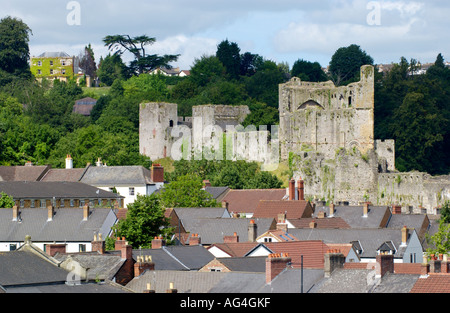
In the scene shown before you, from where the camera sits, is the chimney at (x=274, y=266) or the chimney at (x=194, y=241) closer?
the chimney at (x=274, y=266)

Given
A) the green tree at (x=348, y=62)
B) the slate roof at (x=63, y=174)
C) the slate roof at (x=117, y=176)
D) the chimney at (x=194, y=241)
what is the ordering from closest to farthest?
the chimney at (x=194, y=241) → the slate roof at (x=117, y=176) → the slate roof at (x=63, y=174) → the green tree at (x=348, y=62)

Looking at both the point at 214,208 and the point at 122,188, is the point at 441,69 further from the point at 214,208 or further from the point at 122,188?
the point at 214,208

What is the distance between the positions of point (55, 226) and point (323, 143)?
2688 centimetres

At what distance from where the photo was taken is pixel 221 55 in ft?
372

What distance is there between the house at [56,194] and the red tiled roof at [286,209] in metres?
A: 10.8

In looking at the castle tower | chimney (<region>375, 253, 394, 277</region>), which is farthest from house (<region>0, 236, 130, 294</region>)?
the castle tower

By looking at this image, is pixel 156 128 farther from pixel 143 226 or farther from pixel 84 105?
pixel 143 226

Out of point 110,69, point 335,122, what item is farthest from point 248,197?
point 110,69

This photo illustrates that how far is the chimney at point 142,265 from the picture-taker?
1347 inches

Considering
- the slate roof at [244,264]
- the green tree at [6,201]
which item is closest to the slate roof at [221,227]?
the slate roof at [244,264]

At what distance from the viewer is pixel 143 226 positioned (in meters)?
44.9

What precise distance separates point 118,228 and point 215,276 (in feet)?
46.4

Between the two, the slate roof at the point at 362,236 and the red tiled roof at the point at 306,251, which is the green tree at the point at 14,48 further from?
the red tiled roof at the point at 306,251
